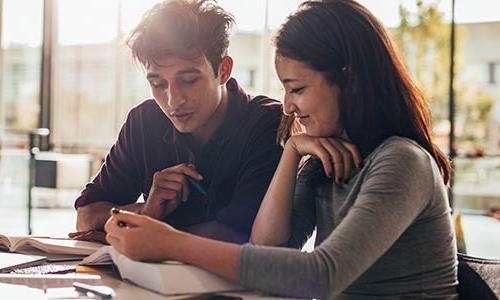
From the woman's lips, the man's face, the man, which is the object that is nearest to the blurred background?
the man

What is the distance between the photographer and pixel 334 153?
144cm

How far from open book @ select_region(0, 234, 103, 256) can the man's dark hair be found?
0.46m

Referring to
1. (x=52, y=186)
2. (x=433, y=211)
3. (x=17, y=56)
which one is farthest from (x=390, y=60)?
(x=17, y=56)

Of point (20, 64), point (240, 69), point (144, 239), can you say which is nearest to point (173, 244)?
point (144, 239)

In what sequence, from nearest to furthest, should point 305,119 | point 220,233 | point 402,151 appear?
point 402,151, point 305,119, point 220,233

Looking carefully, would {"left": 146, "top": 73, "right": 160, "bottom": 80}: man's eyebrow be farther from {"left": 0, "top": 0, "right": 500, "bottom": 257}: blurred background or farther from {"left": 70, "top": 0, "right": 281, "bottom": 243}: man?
{"left": 0, "top": 0, "right": 500, "bottom": 257}: blurred background

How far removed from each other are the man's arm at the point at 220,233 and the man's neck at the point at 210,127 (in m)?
0.24

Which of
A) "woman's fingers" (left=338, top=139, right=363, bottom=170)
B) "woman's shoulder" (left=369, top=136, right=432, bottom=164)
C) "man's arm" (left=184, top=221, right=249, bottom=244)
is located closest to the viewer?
"woman's shoulder" (left=369, top=136, right=432, bottom=164)

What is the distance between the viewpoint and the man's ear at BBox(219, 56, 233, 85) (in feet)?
6.17

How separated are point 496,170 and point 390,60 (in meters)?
5.74

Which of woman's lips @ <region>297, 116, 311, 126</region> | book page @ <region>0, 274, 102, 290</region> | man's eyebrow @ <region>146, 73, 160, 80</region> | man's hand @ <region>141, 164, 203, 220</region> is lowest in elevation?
book page @ <region>0, 274, 102, 290</region>

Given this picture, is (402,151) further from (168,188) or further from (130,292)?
(168,188)

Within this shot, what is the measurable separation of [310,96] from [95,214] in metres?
0.77

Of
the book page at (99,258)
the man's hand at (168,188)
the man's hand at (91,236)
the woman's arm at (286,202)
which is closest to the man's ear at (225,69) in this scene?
the man's hand at (168,188)
